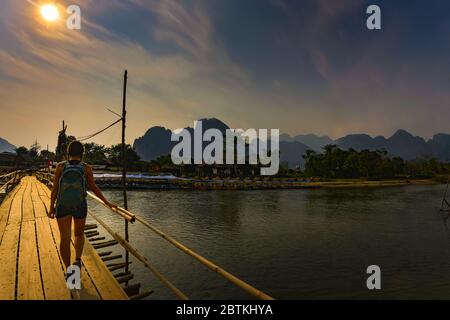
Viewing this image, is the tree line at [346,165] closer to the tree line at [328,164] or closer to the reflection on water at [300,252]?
the tree line at [328,164]

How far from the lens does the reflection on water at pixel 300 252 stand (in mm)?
16406

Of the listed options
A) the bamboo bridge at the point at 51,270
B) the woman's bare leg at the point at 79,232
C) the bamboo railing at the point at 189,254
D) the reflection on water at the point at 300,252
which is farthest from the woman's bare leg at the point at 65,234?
the reflection on water at the point at 300,252

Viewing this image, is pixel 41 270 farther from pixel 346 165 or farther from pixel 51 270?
pixel 346 165

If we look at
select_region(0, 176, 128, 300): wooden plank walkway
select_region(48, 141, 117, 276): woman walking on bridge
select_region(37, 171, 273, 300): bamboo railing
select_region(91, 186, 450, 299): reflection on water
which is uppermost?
select_region(48, 141, 117, 276): woman walking on bridge

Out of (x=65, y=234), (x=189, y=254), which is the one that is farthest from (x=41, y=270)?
(x=189, y=254)

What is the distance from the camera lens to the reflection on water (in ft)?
53.8

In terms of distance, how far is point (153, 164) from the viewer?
122812mm

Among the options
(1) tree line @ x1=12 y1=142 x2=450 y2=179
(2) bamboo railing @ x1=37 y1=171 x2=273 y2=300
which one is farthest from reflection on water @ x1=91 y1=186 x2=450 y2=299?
(1) tree line @ x1=12 y1=142 x2=450 y2=179

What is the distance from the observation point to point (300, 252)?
74.2ft

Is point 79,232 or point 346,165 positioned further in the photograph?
point 346,165

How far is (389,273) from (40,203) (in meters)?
22.5

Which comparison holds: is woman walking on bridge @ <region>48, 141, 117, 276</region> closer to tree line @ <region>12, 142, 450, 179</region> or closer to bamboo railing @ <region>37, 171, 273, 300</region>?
bamboo railing @ <region>37, 171, 273, 300</region>
